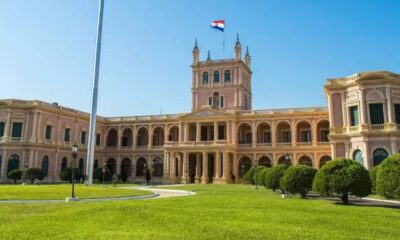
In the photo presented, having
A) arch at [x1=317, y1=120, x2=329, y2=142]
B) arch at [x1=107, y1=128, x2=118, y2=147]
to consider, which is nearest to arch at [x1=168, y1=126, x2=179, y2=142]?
arch at [x1=107, y1=128, x2=118, y2=147]

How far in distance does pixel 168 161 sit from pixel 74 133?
17037 mm

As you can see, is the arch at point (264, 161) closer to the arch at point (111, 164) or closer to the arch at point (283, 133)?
the arch at point (283, 133)

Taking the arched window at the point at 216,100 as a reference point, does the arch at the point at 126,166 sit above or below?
below

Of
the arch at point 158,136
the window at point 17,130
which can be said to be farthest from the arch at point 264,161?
the window at point 17,130

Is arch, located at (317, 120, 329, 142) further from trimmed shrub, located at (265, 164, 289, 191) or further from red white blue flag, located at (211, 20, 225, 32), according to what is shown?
trimmed shrub, located at (265, 164, 289, 191)

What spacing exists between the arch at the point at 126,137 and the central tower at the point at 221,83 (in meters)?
13.7

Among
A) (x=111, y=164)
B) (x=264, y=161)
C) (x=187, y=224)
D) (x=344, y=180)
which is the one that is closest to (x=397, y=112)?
(x=344, y=180)

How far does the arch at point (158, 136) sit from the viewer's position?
6594cm

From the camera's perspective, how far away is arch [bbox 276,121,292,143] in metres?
57.7

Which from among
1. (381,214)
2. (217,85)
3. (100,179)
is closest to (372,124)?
(381,214)

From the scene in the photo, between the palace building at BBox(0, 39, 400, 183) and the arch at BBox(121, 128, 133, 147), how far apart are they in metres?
0.20

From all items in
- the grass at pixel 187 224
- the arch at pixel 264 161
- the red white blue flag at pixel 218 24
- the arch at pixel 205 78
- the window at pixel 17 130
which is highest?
the red white blue flag at pixel 218 24

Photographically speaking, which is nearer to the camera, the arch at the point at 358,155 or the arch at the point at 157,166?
the arch at the point at 358,155

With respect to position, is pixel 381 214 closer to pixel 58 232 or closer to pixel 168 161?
pixel 58 232
